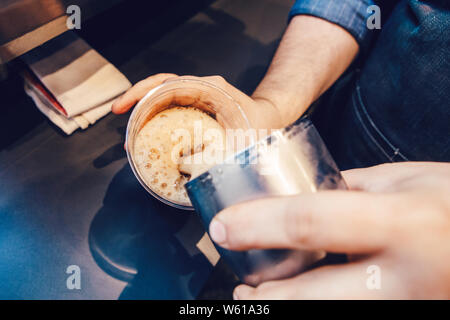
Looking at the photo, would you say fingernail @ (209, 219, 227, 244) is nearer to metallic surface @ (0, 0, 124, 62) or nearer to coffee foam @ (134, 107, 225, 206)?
coffee foam @ (134, 107, 225, 206)

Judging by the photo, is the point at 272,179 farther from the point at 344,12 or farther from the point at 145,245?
the point at 344,12

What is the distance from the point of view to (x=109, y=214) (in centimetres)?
52

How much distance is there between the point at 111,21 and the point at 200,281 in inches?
27.8

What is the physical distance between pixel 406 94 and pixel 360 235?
18.4 inches

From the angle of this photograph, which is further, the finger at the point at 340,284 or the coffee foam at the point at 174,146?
the coffee foam at the point at 174,146

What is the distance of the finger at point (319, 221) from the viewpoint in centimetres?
22

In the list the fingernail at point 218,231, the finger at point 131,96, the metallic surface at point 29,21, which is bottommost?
the finger at point 131,96

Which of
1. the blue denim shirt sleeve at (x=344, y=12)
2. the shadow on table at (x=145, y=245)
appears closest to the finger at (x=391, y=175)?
the shadow on table at (x=145, y=245)

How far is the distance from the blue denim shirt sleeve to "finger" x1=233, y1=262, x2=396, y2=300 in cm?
64

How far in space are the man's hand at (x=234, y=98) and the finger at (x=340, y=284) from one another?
0.31m

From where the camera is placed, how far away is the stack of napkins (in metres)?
0.54

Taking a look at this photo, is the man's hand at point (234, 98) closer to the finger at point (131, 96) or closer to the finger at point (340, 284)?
the finger at point (131, 96)
